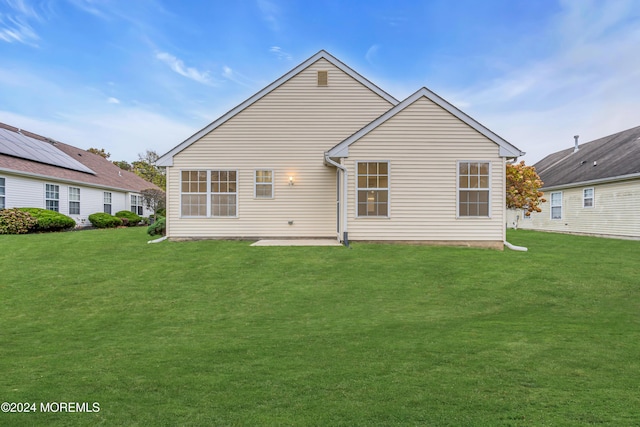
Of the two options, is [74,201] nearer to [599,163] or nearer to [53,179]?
[53,179]

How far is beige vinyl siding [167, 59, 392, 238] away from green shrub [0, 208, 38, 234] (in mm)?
8678

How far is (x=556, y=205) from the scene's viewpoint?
22125mm

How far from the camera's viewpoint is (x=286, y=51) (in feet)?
73.3

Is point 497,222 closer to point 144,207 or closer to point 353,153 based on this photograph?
point 353,153

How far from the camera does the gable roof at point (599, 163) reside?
17359 millimetres

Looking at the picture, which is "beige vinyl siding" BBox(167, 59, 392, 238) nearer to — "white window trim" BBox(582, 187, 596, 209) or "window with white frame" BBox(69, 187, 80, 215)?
"window with white frame" BBox(69, 187, 80, 215)

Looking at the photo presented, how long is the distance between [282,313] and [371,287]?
2257 millimetres

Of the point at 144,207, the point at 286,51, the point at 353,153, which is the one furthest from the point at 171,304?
the point at 144,207

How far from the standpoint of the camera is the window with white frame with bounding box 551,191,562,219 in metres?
21.8

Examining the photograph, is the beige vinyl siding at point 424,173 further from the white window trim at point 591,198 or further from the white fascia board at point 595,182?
the white window trim at point 591,198

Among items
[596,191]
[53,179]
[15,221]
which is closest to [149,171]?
[53,179]

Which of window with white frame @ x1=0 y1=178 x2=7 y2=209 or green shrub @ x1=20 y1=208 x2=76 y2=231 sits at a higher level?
window with white frame @ x1=0 y1=178 x2=7 y2=209

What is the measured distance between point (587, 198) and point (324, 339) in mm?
21045

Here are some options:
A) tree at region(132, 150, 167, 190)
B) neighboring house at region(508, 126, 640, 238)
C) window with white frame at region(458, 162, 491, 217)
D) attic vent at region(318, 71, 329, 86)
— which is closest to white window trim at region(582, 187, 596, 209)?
neighboring house at region(508, 126, 640, 238)
